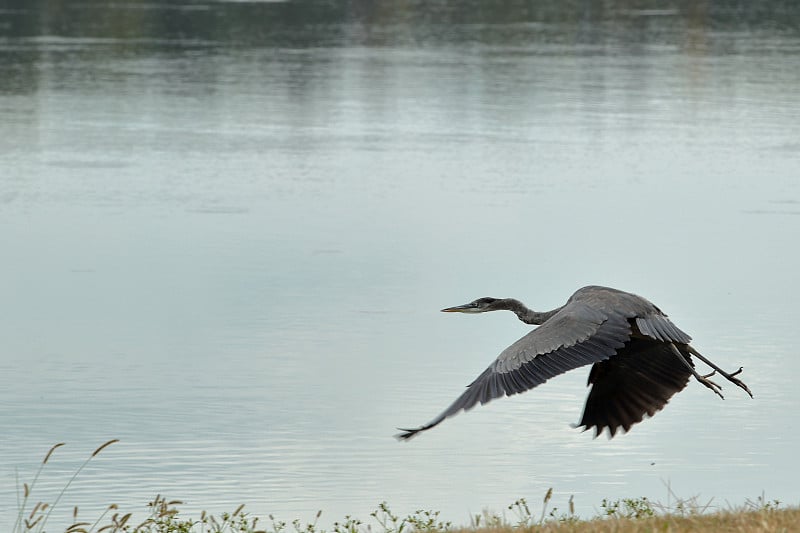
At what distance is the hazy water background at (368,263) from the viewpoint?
33.0 feet

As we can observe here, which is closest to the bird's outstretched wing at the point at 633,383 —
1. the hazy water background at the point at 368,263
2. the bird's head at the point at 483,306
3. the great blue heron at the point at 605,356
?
the great blue heron at the point at 605,356

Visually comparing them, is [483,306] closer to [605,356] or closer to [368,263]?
[605,356]

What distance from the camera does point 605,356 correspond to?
7199 millimetres

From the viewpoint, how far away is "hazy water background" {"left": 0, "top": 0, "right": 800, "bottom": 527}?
10.0m

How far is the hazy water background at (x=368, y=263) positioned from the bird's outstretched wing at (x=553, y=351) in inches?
78.2

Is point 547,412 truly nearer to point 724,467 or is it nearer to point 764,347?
point 724,467

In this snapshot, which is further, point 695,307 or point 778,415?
point 695,307

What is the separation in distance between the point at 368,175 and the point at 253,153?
205 centimetres

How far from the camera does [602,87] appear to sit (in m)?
27.6

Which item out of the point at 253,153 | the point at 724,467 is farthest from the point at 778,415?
the point at 253,153

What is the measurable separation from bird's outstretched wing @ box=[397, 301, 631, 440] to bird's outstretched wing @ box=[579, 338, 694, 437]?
0.34 m

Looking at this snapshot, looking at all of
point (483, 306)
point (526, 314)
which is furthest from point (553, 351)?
point (483, 306)

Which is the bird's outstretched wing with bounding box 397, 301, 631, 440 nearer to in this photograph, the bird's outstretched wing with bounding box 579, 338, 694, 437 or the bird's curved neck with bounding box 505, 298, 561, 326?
the bird's outstretched wing with bounding box 579, 338, 694, 437

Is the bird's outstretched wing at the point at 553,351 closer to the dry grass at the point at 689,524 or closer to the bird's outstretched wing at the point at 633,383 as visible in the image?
the bird's outstretched wing at the point at 633,383
